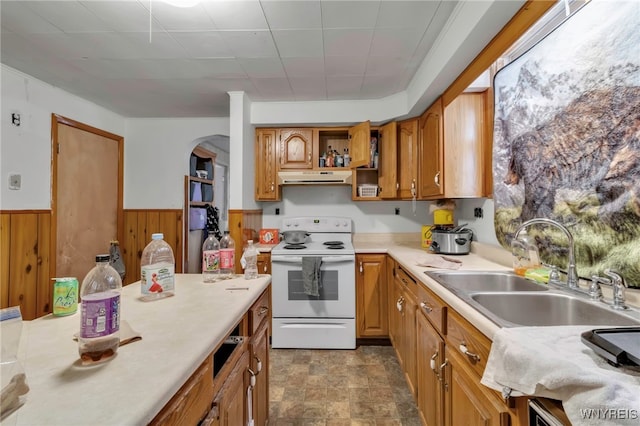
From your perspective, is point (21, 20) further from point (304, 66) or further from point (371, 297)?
point (371, 297)

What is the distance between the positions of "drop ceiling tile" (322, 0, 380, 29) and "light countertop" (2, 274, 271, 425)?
1589 millimetres

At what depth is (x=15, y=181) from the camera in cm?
217

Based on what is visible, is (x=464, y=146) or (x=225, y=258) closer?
(x=225, y=258)

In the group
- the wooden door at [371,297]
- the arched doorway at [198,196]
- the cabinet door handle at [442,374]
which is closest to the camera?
the cabinet door handle at [442,374]

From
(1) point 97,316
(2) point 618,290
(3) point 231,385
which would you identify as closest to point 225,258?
(3) point 231,385

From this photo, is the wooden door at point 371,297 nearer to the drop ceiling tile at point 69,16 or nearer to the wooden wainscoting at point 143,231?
the wooden wainscoting at point 143,231

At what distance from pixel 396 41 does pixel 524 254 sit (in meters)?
1.52

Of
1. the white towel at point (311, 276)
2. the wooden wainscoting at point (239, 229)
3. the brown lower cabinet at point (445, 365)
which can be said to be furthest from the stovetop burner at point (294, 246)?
the brown lower cabinet at point (445, 365)

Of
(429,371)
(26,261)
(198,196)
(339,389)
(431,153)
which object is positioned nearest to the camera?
(429,371)

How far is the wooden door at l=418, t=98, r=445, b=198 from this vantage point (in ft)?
7.32

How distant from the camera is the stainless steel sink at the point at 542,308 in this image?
1.04 meters

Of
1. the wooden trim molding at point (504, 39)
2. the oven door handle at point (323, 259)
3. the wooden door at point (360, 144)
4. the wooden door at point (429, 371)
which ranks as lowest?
the wooden door at point (429, 371)

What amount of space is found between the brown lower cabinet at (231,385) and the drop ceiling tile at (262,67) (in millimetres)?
1692

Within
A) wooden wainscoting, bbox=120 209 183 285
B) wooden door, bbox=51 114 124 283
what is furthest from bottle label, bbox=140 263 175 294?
wooden wainscoting, bbox=120 209 183 285
